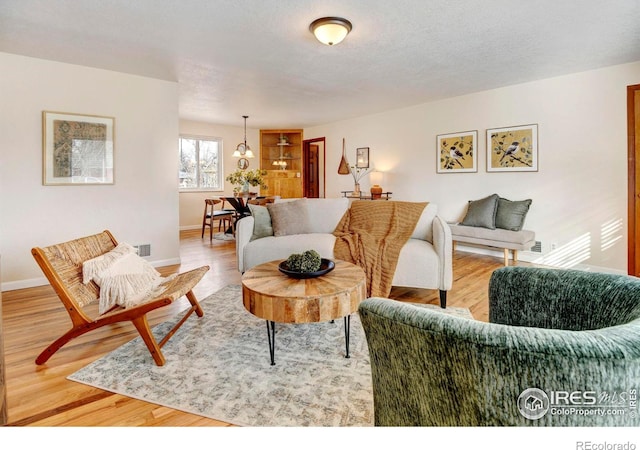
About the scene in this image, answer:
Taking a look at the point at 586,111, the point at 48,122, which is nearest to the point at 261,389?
the point at 48,122

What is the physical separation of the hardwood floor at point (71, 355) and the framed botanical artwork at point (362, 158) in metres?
3.31

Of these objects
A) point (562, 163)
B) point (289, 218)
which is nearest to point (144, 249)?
point (289, 218)

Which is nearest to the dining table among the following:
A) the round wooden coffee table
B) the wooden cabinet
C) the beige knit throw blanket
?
the wooden cabinet

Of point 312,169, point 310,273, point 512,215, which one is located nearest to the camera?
point 310,273

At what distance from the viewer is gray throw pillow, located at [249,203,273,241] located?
11.9ft

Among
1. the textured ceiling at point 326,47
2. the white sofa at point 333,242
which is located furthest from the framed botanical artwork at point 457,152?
the white sofa at point 333,242

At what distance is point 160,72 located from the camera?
4.10 metres

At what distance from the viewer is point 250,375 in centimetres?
192

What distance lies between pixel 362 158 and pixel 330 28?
4398 millimetres

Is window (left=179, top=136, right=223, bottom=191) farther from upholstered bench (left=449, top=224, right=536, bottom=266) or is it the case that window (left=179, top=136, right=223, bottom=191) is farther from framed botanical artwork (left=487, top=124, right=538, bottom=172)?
framed botanical artwork (left=487, top=124, right=538, bottom=172)

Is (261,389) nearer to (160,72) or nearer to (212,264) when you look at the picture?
(212,264)

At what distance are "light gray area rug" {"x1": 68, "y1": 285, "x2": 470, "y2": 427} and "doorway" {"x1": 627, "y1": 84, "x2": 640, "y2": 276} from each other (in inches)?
141

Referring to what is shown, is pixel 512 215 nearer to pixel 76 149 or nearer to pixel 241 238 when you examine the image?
pixel 241 238

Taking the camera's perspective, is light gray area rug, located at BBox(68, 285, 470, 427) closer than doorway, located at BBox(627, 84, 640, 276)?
Yes
